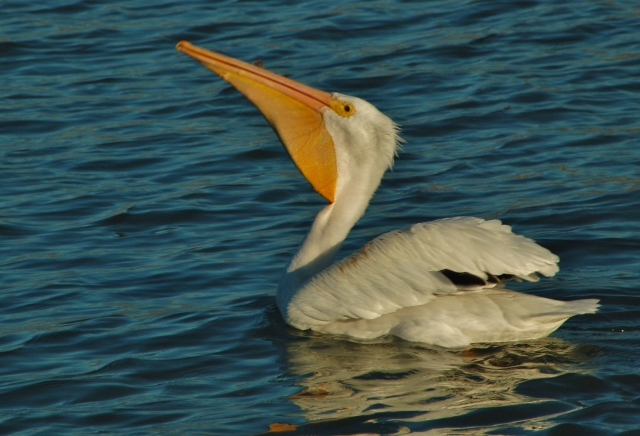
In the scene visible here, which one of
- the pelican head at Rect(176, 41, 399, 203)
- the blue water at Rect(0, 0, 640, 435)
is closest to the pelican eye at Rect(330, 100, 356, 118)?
the pelican head at Rect(176, 41, 399, 203)

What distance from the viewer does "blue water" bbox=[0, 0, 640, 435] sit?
173 inches

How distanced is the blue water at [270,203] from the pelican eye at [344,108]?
1.08m

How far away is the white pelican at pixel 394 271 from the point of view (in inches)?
183

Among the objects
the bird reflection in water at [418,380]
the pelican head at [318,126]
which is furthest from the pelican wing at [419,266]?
the pelican head at [318,126]

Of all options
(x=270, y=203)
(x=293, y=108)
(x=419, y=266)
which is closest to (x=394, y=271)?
(x=419, y=266)

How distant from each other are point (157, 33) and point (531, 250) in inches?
267

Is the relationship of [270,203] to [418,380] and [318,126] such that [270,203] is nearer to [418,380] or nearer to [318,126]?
[318,126]

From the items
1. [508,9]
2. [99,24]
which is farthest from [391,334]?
[99,24]

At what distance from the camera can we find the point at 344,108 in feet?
17.2

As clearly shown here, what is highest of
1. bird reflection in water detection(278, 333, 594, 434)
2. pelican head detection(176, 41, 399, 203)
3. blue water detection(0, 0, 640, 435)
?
pelican head detection(176, 41, 399, 203)

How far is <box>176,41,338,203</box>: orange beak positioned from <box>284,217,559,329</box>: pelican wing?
68 cm

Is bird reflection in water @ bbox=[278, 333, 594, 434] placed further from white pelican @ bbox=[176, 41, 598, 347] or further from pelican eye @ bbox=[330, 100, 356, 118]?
pelican eye @ bbox=[330, 100, 356, 118]

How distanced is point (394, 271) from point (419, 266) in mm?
116

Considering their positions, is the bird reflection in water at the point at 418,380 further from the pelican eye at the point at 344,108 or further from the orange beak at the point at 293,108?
the pelican eye at the point at 344,108
